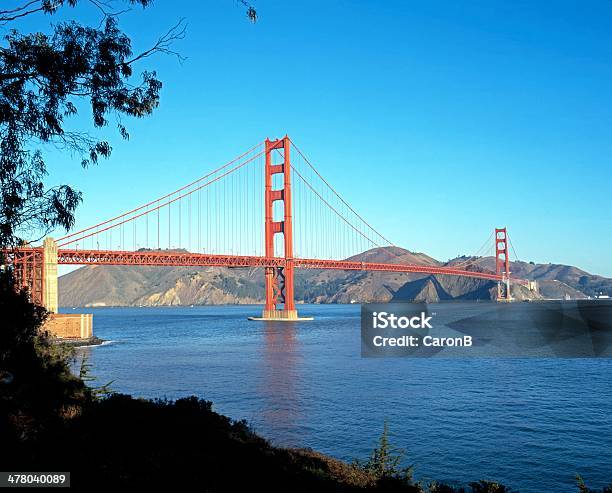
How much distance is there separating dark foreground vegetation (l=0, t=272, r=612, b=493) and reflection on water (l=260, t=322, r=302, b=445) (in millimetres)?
8714

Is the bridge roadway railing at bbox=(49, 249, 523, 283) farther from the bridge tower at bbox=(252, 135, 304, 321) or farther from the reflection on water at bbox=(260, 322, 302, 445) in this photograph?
the reflection on water at bbox=(260, 322, 302, 445)

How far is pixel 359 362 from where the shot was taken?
45.7 m

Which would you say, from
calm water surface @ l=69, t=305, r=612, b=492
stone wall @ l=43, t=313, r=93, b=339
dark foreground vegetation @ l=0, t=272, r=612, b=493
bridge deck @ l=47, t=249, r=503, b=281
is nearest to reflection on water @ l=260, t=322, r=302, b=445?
calm water surface @ l=69, t=305, r=612, b=492

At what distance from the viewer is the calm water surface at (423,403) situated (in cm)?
1914

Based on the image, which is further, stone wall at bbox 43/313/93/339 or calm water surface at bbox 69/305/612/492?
stone wall at bbox 43/313/93/339

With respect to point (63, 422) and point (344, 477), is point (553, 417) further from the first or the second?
point (63, 422)

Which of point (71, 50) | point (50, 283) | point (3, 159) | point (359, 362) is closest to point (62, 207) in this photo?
point (3, 159)

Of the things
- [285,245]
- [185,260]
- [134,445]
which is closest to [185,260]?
[185,260]

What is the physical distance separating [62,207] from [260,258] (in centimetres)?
8449

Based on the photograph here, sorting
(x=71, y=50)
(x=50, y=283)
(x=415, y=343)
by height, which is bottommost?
(x=415, y=343)

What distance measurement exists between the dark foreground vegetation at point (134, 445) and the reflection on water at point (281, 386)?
8.71 metres

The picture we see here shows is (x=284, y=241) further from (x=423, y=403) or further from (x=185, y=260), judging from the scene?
(x=423, y=403)

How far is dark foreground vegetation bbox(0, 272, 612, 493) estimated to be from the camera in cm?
966

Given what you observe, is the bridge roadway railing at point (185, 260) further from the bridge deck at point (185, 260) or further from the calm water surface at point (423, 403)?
the calm water surface at point (423, 403)
